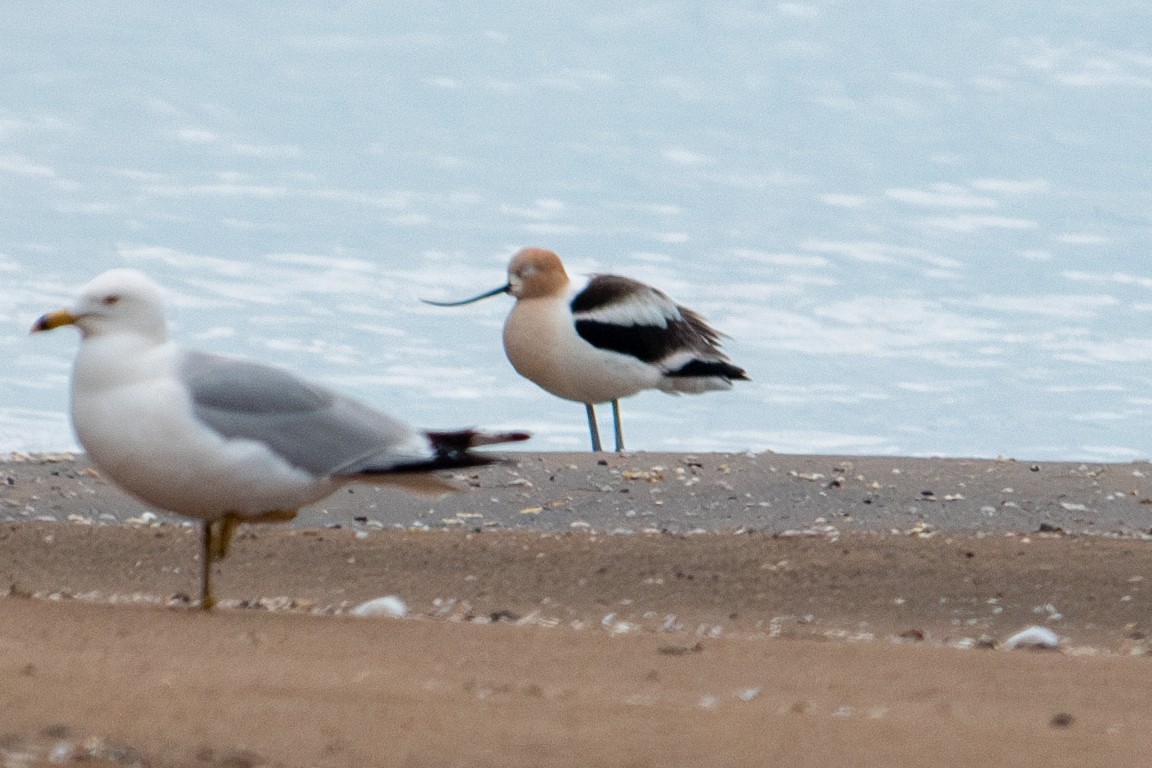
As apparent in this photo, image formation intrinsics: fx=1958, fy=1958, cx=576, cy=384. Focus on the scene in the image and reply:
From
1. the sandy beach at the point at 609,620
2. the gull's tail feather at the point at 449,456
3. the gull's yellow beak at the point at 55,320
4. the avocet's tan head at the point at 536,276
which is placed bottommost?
the sandy beach at the point at 609,620

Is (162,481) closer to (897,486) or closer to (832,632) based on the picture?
(832,632)

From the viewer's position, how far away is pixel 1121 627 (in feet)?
26.2

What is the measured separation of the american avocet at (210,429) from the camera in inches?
224

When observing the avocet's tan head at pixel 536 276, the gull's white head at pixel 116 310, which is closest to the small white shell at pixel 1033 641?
the gull's white head at pixel 116 310

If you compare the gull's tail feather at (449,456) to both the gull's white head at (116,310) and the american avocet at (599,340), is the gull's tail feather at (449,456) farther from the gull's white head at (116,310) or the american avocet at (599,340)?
the american avocet at (599,340)

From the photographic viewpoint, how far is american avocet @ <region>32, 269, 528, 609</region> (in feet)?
18.7

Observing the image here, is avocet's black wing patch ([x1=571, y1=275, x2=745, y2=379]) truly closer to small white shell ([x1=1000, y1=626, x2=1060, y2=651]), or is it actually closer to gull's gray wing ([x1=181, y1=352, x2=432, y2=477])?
small white shell ([x1=1000, y1=626, x2=1060, y2=651])

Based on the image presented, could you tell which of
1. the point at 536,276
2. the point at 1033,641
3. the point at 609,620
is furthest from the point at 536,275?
the point at 1033,641

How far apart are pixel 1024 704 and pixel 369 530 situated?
5237 millimetres

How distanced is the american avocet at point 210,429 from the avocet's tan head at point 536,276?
22.9ft

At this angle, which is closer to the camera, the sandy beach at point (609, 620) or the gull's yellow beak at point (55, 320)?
the sandy beach at point (609, 620)

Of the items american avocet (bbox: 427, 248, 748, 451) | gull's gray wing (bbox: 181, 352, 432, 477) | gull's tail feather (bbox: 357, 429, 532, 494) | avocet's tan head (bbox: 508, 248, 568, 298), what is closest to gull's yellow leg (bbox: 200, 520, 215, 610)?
gull's gray wing (bbox: 181, 352, 432, 477)

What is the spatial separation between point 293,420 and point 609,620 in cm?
229

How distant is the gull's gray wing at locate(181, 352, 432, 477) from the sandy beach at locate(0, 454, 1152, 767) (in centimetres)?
46
